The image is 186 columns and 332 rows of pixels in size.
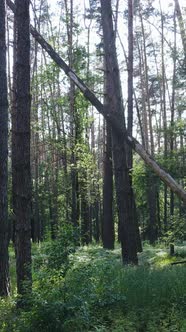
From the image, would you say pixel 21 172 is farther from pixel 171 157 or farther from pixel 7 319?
pixel 171 157

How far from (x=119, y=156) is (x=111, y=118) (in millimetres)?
1297

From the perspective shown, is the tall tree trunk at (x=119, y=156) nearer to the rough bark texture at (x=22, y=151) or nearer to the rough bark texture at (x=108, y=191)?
the rough bark texture at (x=22, y=151)

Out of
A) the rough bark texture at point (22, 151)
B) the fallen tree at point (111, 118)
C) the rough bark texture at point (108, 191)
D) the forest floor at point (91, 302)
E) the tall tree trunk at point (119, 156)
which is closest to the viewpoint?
the forest floor at point (91, 302)

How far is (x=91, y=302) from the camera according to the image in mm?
5824

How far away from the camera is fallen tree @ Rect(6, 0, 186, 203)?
29.1 ft

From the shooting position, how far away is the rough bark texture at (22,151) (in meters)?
7.20

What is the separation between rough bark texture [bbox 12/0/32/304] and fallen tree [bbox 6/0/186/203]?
73.1 inches

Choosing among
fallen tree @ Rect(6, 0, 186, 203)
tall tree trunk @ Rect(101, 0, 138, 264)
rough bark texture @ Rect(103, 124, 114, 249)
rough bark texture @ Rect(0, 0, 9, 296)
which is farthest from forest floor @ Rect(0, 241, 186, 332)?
rough bark texture @ Rect(103, 124, 114, 249)

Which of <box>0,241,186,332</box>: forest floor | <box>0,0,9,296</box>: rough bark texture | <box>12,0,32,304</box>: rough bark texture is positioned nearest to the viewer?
<box>0,241,186,332</box>: forest floor

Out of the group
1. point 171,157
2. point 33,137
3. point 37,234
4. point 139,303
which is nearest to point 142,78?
point 33,137

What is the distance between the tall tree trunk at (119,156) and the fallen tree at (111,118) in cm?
68

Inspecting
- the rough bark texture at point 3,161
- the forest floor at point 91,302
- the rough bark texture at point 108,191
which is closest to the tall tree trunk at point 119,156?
the rough bark texture at point 3,161

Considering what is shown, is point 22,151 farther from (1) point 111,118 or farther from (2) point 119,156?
(2) point 119,156

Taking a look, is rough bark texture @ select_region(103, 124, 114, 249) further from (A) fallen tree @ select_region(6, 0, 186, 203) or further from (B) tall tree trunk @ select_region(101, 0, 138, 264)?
(A) fallen tree @ select_region(6, 0, 186, 203)
